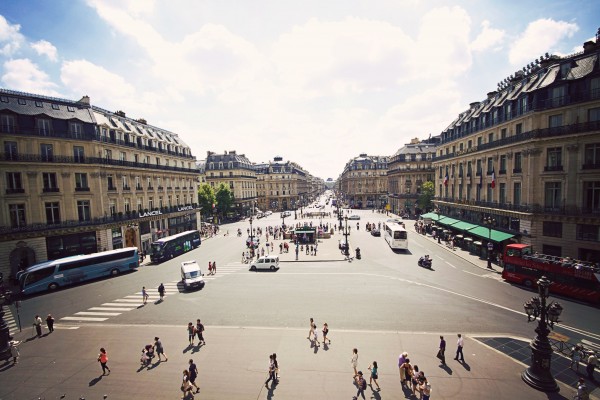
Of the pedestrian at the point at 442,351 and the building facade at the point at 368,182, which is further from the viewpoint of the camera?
the building facade at the point at 368,182

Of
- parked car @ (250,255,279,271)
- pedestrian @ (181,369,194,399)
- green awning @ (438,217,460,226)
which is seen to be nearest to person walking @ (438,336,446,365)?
pedestrian @ (181,369,194,399)

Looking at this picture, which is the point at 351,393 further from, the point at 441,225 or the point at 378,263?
the point at 441,225

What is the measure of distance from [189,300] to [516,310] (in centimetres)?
2454

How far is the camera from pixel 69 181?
31641mm

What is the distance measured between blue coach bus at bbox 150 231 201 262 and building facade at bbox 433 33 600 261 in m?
42.5

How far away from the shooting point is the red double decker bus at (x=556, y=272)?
63.4 feet

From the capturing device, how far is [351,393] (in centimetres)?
1128

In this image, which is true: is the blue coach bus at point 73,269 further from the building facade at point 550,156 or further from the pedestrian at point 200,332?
the building facade at point 550,156

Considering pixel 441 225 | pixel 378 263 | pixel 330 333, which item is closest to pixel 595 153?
pixel 378 263

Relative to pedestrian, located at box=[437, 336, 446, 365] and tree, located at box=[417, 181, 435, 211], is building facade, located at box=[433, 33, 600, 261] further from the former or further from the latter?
tree, located at box=[417, 181, 435, 211]

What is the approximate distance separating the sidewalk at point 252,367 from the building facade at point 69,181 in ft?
61.1

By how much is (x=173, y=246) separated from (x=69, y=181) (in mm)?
14177

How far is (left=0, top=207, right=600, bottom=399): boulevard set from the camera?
39.9 feet

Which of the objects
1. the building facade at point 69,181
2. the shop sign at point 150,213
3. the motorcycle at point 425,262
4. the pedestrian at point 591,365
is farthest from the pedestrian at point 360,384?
the shop sign at point 150,213
